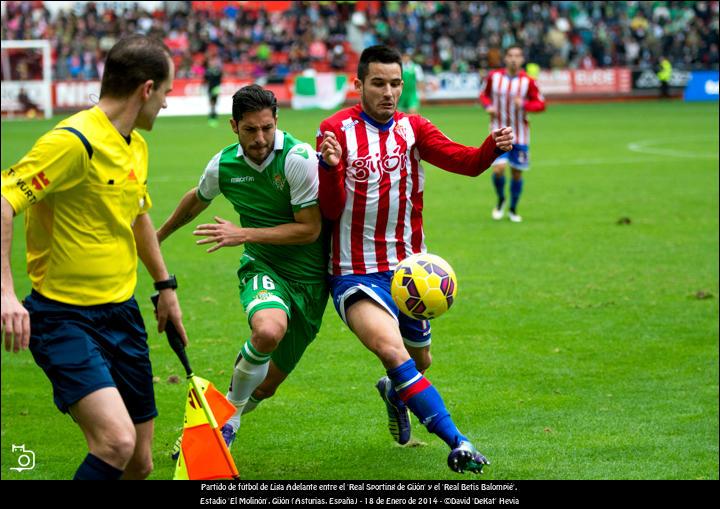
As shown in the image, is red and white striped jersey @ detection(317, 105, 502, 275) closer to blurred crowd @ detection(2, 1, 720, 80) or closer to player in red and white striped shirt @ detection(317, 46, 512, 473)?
player in red and white striped shirt @ detection(317, 46, 512, 473)

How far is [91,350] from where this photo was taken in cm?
461

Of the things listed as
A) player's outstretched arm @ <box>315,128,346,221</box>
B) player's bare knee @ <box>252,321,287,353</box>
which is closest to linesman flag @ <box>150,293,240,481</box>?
→ player's bare knee @ <box>252,321,287,353</box>

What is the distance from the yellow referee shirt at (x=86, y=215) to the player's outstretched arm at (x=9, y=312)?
0.22m

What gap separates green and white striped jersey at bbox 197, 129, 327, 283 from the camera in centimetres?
594

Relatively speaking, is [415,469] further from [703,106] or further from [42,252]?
[703,106]

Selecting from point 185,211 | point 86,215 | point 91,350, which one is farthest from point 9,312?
point 185,211

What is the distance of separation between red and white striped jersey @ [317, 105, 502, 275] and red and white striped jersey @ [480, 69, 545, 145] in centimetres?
958

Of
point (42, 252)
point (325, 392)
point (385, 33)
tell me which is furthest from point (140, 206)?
point (385, 33)

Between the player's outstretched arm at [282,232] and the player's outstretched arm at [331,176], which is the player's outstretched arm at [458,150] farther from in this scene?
the player's outstretched arm at [282,232]

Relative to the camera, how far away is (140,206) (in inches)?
A: 195

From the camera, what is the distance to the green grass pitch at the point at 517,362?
648 centimetres

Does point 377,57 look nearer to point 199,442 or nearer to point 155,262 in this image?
point 155,262

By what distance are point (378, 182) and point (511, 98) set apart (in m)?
10.1
